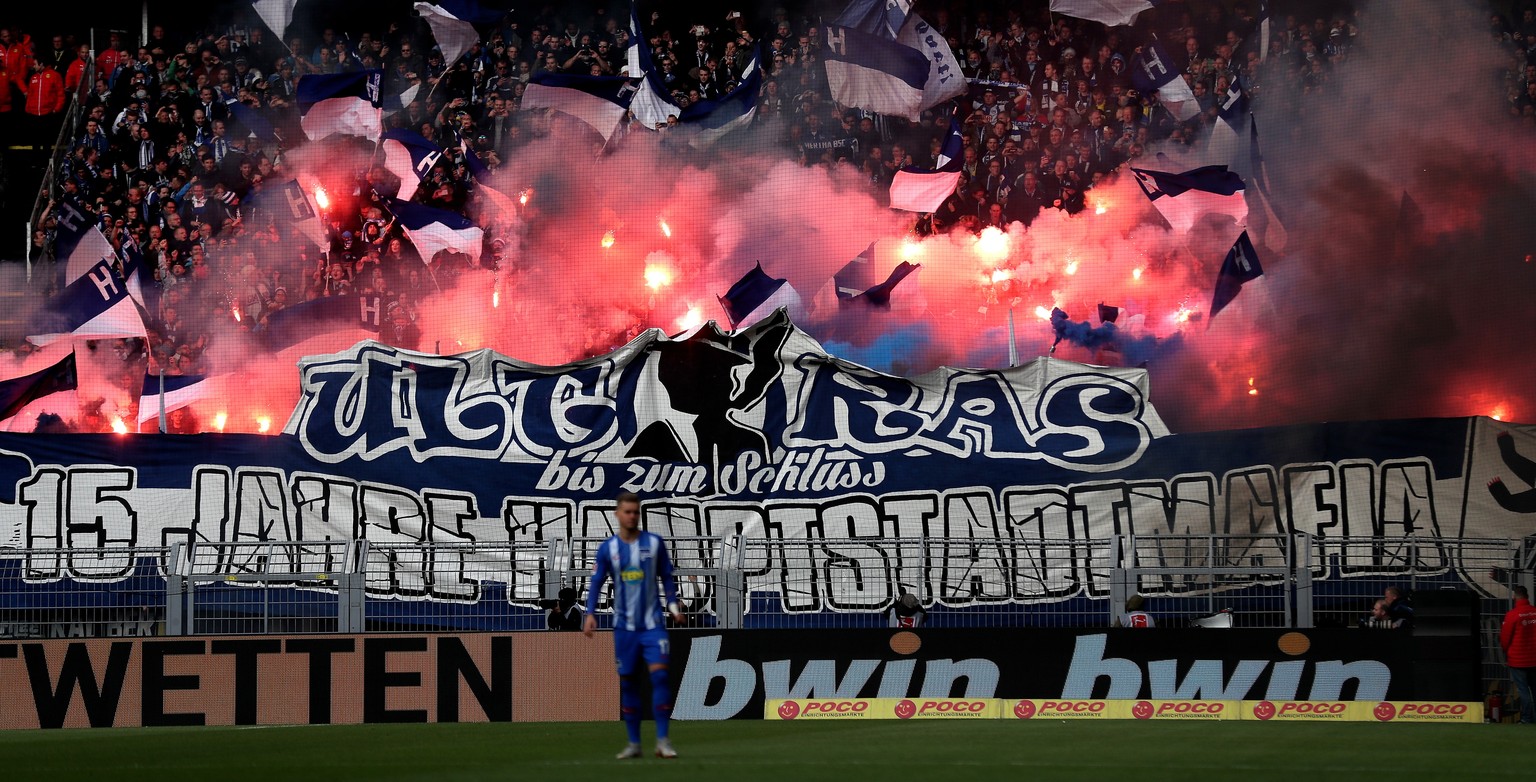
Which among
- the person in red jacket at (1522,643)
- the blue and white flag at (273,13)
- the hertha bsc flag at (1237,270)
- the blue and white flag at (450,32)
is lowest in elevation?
the person in red jacket at (1522,643)

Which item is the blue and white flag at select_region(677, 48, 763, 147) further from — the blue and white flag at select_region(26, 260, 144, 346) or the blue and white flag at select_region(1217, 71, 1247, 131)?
the blue and white flag at select_region(26, 260, 144, 346)

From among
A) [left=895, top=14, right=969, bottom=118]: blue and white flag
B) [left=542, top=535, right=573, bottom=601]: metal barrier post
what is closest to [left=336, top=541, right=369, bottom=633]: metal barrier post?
[left=542, top=535, right=573, bottom=601]: metal barrier post

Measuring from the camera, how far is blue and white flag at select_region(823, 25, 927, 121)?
74.4 ft

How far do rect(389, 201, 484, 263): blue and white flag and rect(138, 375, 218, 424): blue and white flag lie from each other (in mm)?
3637

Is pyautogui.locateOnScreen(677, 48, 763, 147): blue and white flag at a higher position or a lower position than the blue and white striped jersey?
higher

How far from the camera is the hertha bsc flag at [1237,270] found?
19.2 meters

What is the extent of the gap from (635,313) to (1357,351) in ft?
33.3

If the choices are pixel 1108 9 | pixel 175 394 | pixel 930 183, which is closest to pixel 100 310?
A: pixel 175 394

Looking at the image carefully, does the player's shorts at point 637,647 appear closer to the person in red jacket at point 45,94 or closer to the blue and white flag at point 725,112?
the blue and white flag at point 725,112

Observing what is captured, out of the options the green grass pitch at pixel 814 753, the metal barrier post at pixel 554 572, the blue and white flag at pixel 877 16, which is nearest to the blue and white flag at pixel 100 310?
the metal barrier post at pixel 554 572

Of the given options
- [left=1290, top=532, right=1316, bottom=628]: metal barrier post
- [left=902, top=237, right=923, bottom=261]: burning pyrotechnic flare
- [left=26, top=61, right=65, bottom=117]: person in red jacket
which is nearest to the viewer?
[left=1290, top=532, right=1316, bottom=628]: metal barrier post

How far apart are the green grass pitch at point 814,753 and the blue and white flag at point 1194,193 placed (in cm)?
996

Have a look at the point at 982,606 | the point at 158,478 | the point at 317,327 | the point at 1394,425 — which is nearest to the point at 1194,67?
the point at 1394,425

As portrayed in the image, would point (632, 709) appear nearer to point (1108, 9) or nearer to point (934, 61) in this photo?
point (934, 61)
